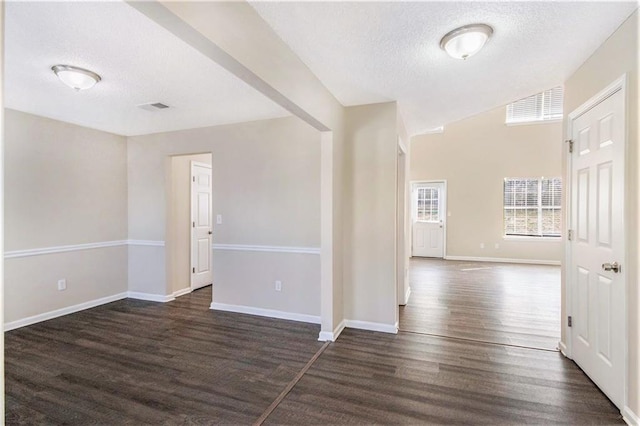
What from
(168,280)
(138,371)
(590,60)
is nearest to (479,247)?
(590,60)

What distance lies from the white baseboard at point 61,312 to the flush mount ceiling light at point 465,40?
197 inches

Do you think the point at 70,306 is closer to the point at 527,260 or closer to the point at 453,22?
the point at 453,22

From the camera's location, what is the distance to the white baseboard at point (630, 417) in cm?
186

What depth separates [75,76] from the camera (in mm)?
2525

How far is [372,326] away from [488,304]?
198 cm

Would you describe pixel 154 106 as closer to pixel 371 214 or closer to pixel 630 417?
pixel 371 214

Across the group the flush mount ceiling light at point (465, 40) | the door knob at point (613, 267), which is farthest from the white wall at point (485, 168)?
the flush mount ceiling light at point (465, 40)

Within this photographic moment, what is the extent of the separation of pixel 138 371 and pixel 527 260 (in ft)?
26.6

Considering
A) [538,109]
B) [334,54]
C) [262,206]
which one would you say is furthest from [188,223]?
[538,109]

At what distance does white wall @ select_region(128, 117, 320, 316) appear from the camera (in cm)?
374

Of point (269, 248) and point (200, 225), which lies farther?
point (200, 225)

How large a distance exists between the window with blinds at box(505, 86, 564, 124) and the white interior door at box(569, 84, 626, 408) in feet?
19.5

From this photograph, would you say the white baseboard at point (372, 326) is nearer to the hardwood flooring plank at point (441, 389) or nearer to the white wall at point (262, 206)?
the hardwood flooring plank at point (441, 389)

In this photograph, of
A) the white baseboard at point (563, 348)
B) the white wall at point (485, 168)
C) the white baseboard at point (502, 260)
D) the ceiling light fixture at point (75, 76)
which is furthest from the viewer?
the white wall at point (485, 168)
